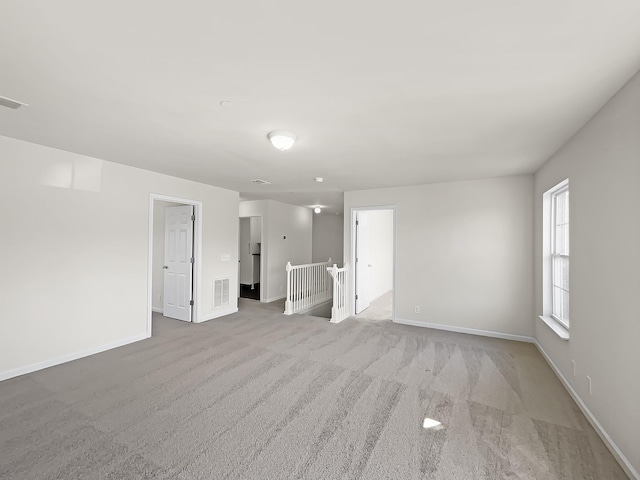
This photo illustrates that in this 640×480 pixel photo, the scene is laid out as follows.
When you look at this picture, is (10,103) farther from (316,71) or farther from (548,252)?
(548,252)

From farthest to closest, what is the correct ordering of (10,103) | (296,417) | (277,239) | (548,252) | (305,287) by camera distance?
(277,239), (305,287), (548,252), (296,417), (10,103)

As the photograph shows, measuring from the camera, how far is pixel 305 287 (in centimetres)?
625

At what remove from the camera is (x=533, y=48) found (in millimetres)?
1480

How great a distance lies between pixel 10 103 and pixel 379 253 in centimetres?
680

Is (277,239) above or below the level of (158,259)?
above

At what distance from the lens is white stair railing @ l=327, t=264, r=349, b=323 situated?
5.11 meters

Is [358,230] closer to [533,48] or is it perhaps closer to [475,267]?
[475,267]

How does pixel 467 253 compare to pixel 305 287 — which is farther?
pixel 305 287

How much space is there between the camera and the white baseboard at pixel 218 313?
199 inches

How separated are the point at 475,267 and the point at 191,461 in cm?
431

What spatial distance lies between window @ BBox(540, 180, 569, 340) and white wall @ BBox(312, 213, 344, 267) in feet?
19.1


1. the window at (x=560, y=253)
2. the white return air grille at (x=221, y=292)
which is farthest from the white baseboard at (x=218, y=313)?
the window at (x=560, y=253)

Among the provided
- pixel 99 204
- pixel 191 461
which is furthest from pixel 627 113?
pixel 99 204

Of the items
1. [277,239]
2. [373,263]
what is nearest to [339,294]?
[373,263]
